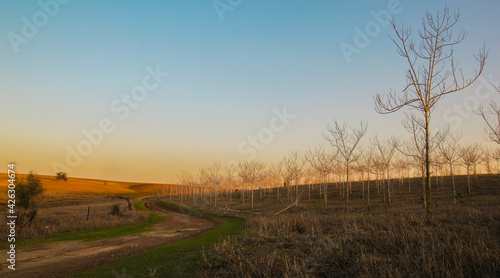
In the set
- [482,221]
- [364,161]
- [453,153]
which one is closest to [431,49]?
[482,221]

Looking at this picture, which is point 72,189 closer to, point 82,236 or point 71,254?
point 82,236

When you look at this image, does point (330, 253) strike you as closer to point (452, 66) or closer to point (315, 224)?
point (315, 224)

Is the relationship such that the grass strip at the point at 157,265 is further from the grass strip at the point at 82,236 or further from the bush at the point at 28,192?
the bush at the point at 28,192

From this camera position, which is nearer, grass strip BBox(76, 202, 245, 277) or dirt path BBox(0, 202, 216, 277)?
grass strip BBox(76, 202, 245, 277)

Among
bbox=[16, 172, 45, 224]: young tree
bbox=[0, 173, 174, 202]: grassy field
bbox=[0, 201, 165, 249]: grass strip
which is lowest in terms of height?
bbox=[0, 173, 174, 202]: grassy field

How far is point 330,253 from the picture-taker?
685 centimetres

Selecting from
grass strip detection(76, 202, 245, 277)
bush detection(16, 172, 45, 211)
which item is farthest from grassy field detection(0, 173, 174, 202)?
grass strip detection(76, 202, 245, 277)

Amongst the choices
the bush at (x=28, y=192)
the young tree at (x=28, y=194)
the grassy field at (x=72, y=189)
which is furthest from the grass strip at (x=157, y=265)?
the grassy field at (x=72, y=189)

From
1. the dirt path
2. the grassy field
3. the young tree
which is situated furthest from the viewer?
the grassy field

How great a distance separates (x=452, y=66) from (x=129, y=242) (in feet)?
58.4

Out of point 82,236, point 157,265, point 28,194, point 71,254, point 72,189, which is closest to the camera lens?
point 157,265

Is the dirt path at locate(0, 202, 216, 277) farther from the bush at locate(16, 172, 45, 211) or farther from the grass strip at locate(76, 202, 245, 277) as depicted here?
the bush at locate(16, 172, 45, 211)

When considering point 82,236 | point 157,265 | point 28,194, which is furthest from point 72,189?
point 157,265

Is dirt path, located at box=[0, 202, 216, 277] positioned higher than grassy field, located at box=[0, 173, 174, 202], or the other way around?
dirt path, located at box=[0, 202, 216, 277]
